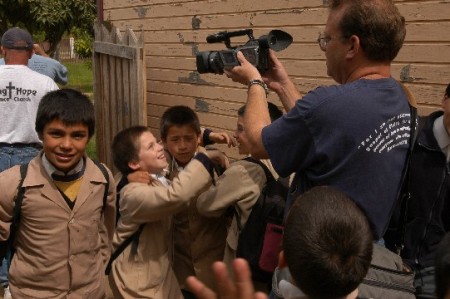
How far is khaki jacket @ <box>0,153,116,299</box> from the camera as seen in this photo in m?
2.73

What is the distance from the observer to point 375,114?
1.97 m

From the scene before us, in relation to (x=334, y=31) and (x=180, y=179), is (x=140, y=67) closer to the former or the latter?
(x=180, y=179)

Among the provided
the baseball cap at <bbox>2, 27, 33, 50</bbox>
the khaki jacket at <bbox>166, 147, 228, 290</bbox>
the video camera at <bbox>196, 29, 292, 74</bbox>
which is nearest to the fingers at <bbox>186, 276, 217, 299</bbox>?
the video camera at <bbox>196, 29, 292, 74</bbox>

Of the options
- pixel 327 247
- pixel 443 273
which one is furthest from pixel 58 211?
pixel 443 273

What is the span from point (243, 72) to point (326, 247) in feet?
3.55

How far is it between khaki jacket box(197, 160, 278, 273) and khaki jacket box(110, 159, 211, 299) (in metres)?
0.12

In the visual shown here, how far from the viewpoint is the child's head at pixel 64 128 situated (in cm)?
279

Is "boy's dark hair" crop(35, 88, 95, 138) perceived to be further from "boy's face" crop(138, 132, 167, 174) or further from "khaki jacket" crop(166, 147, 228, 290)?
"khaki jacket" crop(166, 147, 228, 290)

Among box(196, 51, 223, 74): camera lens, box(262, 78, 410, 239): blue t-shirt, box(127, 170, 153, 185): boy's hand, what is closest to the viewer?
box(262, 78, 410, 239): blue t-shirt

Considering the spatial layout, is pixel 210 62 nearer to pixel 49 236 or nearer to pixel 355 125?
pixel 355 125

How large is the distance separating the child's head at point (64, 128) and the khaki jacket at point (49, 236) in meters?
0.10

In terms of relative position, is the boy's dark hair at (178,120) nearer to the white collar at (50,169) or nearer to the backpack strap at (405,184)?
the white collar at (50,169)

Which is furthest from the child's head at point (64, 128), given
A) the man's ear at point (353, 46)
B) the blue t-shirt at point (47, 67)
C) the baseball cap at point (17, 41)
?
the blue t-shirt at point (47, 67)

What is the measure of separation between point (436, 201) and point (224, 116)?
10.6 feet
